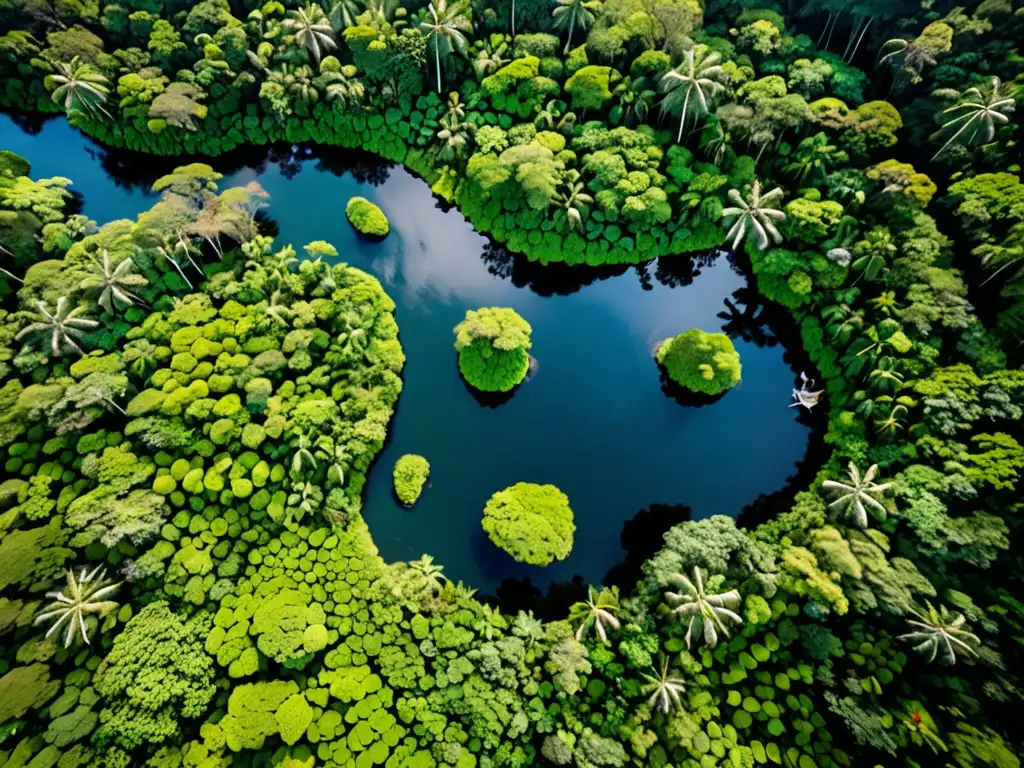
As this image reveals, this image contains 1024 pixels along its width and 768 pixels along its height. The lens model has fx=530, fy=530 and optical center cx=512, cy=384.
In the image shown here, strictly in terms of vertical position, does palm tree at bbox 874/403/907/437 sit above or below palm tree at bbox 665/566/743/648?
above

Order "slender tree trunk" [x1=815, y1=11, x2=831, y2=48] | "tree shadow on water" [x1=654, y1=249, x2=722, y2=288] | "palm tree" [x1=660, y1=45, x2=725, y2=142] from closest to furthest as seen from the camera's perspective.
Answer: "palm tree" [x1=660, y1=45, x2=725, y2=142], "tree shadow on water" [x1=654, y1=249, x2=722, y2=288], "slender tree trunk" [x1=815, y1=11, x2=831, y2=48]

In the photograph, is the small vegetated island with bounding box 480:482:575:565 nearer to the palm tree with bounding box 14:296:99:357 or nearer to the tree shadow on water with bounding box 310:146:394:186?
the palm tree with bounding box 14:296:99:357

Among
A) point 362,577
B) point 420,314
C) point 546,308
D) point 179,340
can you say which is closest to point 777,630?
point 362,577

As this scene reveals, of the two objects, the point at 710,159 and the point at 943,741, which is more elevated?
the point at 710,159

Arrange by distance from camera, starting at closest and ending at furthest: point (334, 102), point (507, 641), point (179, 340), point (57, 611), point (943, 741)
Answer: point (943, 741) < point (57, 611) < point (507, 641) < point (179, 340) < point (334, 102)

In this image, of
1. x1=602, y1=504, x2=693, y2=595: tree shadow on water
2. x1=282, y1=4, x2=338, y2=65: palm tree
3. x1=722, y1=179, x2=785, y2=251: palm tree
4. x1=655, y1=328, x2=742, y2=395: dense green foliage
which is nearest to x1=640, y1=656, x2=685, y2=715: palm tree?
x1=602, y1=504, x2=693, y2=595: tree shadow on water

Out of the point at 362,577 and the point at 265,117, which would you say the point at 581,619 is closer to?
the point at 362,577

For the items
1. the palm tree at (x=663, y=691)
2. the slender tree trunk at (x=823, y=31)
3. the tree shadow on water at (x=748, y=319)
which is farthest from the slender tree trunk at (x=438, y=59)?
the palm tree at (x=663, y=691)
